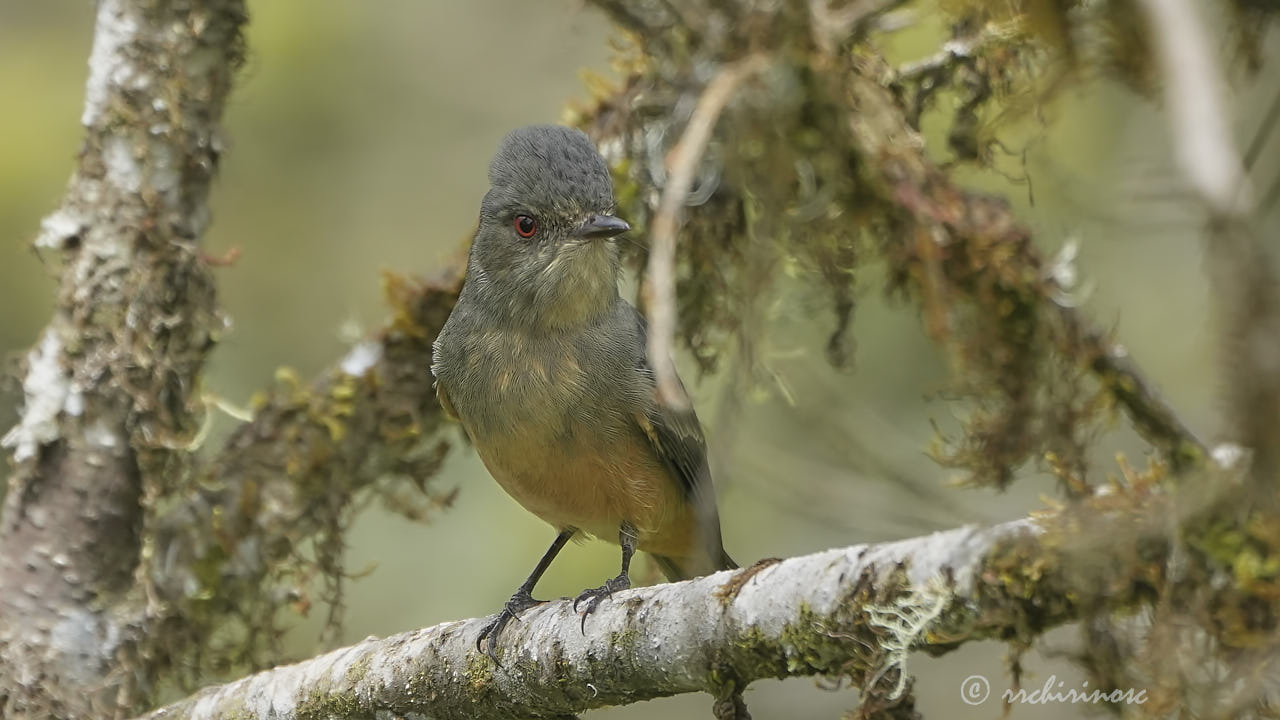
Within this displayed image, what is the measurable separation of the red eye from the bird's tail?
1.40 metres

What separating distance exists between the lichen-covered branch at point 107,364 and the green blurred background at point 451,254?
29 cm

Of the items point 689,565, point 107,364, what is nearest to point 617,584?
point 689,565

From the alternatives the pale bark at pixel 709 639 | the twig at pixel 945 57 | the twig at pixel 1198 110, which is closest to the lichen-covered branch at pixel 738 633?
the pale bark at pixel 709 639

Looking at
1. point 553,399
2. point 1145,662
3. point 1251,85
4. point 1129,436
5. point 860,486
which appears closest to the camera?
point 1145,662

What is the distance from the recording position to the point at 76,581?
424cm

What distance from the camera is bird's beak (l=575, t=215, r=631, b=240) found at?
12.8 ft

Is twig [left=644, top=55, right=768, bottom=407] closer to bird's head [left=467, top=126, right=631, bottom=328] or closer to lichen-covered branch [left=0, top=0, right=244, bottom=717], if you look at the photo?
bird's head [left=467, top=126, right=631, bottom=328]

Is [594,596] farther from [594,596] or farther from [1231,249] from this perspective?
[1231,249]

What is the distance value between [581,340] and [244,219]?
13.0 feet

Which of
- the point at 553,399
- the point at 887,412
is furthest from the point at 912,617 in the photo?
the point at 887,412

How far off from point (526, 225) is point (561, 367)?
0.51 meters

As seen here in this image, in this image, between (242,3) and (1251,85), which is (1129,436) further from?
(242,3)

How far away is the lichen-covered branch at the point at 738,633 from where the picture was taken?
7.41ft

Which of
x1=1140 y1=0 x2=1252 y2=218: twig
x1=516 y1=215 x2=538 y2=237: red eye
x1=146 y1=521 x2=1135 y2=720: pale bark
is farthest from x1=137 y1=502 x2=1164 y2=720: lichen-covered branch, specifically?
x1=516 y1=215 x2=538 y2=237: red eye
